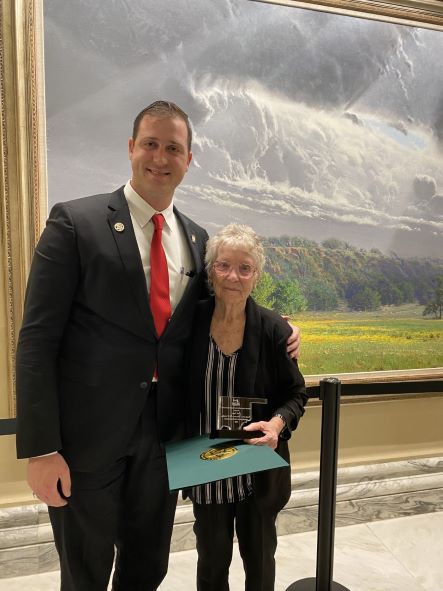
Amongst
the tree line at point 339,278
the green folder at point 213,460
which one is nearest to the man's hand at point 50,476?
the green folder at point 213,460

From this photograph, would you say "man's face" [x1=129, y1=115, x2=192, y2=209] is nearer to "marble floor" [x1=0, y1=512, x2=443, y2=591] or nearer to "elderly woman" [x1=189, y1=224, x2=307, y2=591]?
"elderly woman" [x1=189, y1=224, x2=307, y2=591]

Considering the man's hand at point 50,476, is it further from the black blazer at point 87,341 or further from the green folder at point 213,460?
the green folder at point 213,460

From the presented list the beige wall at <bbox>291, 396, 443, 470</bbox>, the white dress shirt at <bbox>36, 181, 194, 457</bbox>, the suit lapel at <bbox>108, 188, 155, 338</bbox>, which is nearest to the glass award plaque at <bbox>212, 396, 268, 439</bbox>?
the white dress shirt at <bbox>36, 181, 194, 457</bbox>

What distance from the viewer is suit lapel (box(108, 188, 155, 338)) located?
1542mm

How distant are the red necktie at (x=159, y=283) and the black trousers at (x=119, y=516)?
0.26m

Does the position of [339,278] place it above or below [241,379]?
above

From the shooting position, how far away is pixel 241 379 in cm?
167

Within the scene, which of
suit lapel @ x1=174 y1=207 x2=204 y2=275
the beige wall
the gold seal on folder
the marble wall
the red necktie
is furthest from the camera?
the beige wall

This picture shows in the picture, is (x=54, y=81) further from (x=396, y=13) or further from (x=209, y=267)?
(x=396, y=13)

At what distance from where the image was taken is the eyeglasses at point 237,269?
166 cm

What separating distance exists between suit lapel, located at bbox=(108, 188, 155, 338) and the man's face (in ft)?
0.51

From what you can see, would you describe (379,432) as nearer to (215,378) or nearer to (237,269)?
(215,378)

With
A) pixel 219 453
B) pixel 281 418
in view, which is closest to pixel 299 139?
pixel 281 418

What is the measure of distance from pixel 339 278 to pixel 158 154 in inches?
71.2
